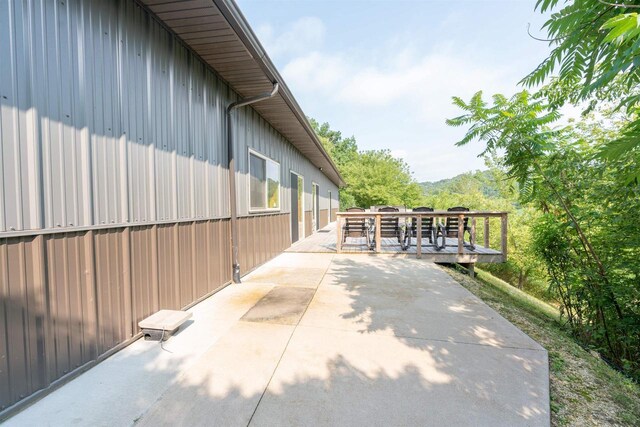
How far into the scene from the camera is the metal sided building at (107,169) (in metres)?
1.69

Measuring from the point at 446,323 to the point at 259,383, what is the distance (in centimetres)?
206

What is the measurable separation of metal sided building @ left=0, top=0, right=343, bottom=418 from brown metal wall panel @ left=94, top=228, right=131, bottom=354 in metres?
0.01

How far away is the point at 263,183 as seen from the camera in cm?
592

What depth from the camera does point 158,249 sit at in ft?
9.43

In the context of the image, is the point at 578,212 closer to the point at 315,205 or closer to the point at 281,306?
the point at 281,306

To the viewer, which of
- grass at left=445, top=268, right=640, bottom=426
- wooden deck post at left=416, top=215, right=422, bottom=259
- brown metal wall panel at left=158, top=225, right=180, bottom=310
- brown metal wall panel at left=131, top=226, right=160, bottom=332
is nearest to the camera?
grass at left=445, top=268, right=640, bottom=426

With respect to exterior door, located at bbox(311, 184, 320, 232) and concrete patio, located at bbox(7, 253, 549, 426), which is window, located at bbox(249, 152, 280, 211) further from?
exterior door, located at bbox(311, 184, 320, 232)

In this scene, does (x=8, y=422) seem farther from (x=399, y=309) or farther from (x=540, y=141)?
(x=540, y=141)

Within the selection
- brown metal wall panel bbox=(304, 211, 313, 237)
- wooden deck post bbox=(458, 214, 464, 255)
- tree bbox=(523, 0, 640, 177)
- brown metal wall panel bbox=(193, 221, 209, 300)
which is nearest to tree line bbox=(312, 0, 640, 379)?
tree bbox=(523, 0, 640, 177)

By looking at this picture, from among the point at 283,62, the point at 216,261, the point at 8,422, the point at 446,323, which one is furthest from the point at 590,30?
the point at 283,62

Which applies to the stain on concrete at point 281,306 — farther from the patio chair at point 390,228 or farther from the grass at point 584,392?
the patio chair at point 390,228

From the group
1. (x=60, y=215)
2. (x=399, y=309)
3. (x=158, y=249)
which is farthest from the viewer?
(x=399, y=309)

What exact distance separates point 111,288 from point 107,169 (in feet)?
3.22

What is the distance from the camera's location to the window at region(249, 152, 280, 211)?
5.36 m
